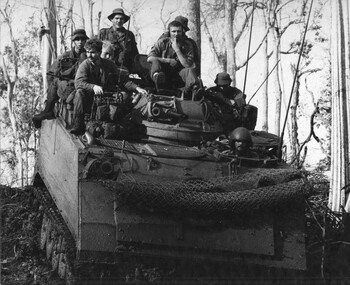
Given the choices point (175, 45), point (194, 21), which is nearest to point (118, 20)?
point (175, 45)

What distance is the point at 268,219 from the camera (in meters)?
10.2

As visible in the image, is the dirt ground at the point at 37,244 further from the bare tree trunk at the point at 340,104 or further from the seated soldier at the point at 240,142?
the seated soldier at the point at 240,142

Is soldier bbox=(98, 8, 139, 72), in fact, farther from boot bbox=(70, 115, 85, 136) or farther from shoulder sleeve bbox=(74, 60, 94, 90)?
boot bbox=(70, 115, 85, 136)

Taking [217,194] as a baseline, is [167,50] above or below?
above

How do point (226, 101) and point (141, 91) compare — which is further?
point (226, 101)

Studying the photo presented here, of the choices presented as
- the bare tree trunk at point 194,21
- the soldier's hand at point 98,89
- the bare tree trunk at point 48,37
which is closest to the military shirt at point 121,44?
the soldier's hand at point 98,89

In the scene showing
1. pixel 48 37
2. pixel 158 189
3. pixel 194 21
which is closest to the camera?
pixel 158 189

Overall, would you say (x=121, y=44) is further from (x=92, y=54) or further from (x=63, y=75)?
(x=92, y=54)

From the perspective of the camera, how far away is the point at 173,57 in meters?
13.5

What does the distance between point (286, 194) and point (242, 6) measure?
1804 centimetres

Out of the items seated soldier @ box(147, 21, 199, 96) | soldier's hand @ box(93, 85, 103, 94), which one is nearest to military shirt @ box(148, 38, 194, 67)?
seated soldier @ box(147, 21, 199, 96)

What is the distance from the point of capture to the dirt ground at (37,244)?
11.6 m

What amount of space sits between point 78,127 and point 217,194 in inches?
93.5

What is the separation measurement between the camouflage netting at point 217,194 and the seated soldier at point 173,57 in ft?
9.65
